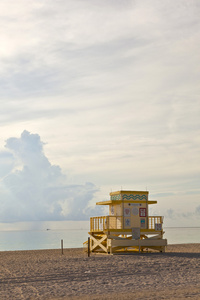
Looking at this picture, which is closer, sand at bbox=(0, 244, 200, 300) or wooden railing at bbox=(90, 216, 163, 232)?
sand at bbox=(0, 244, 200, 300)

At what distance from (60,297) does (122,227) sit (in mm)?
17946

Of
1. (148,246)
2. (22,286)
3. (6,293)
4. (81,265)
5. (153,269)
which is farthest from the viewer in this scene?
(148,246)

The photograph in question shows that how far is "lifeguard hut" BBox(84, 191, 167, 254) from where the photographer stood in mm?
30212

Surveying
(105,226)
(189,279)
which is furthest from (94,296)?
(105,226)

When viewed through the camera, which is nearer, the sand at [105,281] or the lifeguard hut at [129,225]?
the sand at [105,281]

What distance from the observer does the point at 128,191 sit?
1238 inches

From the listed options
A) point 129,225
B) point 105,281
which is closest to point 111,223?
point 129,225

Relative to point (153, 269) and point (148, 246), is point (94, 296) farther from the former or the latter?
point (148, 246)

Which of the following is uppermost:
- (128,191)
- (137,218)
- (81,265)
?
(128,191)

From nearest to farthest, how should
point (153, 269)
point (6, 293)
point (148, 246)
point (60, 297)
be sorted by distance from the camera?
1. point (60, 297)
2. point (6, 293)
3. point (153, 269)
4. point (148, 246)

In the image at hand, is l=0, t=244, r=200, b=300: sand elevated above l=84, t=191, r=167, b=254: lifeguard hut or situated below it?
below

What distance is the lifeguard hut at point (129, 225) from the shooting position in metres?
30.2

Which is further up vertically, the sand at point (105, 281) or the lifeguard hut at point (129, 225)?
the lifeguard hut at point (129, 225)

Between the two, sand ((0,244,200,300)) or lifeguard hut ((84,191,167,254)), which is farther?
lifeguard hut ((84,191,167,254))
